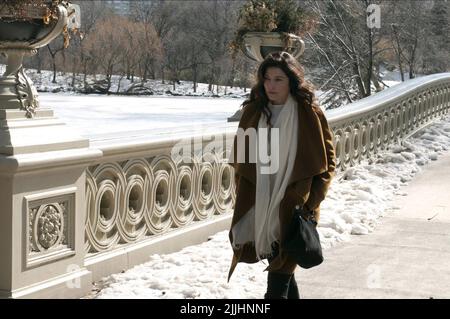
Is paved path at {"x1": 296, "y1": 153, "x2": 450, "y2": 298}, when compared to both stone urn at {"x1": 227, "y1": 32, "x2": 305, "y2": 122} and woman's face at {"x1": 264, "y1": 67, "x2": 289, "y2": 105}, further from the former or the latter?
stone urn at {"x1": 227, "y1": 32, "x2": 305, "y2": 122}

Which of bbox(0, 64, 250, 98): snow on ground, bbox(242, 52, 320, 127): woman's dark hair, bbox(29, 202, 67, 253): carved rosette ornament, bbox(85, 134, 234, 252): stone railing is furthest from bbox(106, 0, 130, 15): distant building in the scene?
bbox(242, 52, 320, 127): woman's dark hair

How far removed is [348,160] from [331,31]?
12.0 m

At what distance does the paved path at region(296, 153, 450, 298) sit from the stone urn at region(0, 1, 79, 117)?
7.89ft

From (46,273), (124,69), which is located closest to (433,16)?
(124,69)

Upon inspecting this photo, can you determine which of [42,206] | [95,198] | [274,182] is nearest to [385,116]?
[95,198]

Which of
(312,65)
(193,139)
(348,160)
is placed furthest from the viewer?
(312,65)

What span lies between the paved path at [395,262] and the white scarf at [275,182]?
4.80 feet

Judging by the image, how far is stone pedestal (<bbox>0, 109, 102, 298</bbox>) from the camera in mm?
4586

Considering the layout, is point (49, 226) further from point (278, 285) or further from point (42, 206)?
point (278, 285)

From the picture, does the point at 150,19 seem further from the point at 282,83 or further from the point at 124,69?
the point at 282,83

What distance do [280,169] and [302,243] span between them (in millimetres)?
430

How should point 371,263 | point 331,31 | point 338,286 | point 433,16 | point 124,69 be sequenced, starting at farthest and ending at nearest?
point 124,69 → point 433,16 → point 331,31 → point 371,263 → point 338,286

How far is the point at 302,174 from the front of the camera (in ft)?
13.1

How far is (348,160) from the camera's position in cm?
1109
